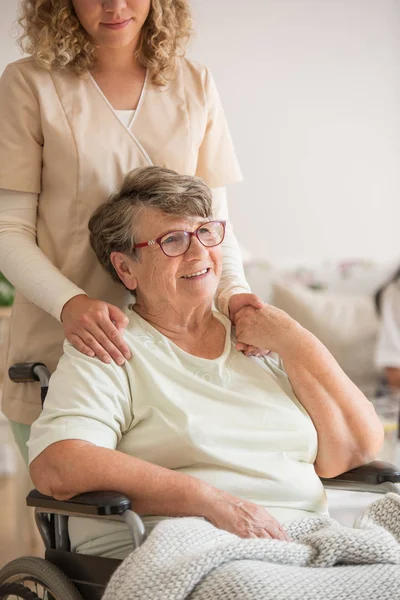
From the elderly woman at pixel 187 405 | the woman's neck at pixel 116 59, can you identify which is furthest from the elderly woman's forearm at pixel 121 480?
the woman's neck at pixel 116 59

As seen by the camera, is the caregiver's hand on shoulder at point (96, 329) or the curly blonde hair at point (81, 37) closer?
the caregiver's hand on shoulder at point (96, 329)

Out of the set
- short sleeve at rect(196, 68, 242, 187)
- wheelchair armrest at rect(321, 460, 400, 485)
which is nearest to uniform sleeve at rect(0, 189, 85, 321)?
short sleeve at rect(196, 68, 242, 187)

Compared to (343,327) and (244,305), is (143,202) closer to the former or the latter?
(244,305)

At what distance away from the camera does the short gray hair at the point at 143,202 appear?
175 centimetres

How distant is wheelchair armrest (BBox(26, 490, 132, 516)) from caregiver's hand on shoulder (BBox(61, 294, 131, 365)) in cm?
30

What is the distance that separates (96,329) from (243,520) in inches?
18.9

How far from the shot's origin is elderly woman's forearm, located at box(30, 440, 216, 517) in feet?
4.95

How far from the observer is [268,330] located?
1.79m

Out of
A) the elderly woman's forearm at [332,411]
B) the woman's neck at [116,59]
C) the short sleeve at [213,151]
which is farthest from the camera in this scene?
the short sleeve at [213,151]

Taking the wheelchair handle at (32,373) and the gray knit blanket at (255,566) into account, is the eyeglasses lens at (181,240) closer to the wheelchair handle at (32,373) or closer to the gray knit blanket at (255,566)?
the wheelchair handle at (32,373)

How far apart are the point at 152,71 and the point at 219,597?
1.21m

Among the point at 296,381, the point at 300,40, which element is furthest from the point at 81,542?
the point at 300,40

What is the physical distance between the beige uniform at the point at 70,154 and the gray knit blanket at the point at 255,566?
2.18 feet

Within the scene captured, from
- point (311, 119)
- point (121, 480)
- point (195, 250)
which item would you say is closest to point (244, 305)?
point (195, 250)
